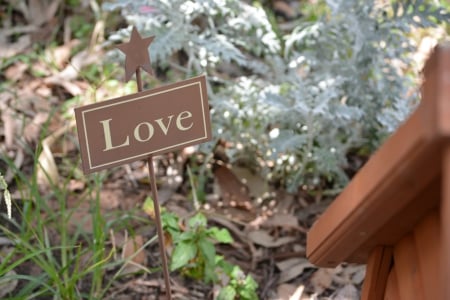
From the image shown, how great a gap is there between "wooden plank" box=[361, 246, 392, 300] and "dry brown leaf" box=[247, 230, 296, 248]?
889 millimetres

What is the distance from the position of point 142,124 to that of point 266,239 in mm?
915

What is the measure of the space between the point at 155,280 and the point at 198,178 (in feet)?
1.42

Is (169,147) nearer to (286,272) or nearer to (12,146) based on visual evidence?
(286,272)

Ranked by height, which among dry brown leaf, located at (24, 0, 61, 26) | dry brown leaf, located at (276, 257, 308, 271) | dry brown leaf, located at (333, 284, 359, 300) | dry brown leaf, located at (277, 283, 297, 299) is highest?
dry brown leaf, located at (24, 0, 61, 26)

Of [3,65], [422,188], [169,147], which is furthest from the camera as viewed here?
[3,65]

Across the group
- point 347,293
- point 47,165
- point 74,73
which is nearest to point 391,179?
point 347,293

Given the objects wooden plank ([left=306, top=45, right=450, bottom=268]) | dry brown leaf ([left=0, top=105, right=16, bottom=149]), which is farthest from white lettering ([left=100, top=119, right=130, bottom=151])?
dry brown leaf ([left=0, top=105, right=16, bottom=149])

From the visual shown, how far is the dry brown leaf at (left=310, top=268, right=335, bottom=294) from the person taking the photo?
2162mm

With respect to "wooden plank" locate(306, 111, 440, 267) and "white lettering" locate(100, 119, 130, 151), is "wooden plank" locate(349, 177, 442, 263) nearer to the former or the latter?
"wooden plank" locate(306, 111, 440, 267)

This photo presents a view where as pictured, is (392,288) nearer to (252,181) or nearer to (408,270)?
(408,270)

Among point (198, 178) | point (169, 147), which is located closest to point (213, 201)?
point (198, 178)

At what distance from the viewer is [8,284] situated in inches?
82.7

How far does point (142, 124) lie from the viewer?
61.8 inches

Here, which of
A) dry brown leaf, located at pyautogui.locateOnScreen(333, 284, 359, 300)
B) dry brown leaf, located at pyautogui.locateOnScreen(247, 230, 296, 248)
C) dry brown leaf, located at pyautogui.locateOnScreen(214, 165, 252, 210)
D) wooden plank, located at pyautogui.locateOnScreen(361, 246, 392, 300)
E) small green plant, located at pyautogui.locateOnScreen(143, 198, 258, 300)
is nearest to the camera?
wooden plank, located at pyautogui.locateOnScreen(361, 246, 392, 300)
